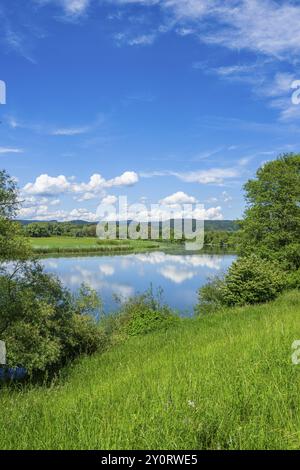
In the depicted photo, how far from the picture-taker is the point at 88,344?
60.6ft

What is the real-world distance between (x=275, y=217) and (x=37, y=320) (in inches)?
1034

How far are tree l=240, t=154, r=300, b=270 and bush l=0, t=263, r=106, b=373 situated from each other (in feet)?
68.9

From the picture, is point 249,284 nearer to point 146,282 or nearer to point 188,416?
point 188,416

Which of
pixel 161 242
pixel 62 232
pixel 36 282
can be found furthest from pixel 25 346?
pixel 161 242

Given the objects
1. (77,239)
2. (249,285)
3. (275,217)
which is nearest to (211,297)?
(249,285)

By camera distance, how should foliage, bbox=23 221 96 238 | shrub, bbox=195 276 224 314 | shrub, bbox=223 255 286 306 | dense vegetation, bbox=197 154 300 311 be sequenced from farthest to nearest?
→ foliage, bbox=23 221 96 238 → dense vegetation, bbox=197 154 300 311 → shrub, bbox=195 276 224 314 → shrub, bbox=223 255 286 306

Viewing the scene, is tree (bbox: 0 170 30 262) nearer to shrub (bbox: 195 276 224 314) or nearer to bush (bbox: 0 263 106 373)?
bush (bbox: 0 263 106 373)

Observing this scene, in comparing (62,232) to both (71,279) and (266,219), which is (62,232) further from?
(266,219)

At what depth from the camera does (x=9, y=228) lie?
44.4 feet

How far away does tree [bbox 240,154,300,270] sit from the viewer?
113 ft

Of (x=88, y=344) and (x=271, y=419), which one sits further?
(x=88, y=344)

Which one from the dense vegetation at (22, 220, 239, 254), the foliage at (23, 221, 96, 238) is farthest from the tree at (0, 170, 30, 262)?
the foliage at (23, 221, 96, 238)

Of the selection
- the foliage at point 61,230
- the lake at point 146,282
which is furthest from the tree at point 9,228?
the foliage at point 61,230
